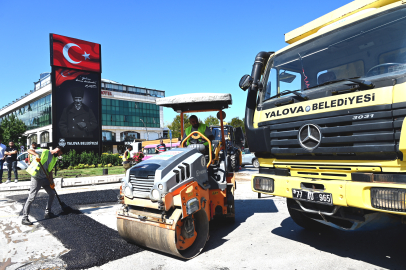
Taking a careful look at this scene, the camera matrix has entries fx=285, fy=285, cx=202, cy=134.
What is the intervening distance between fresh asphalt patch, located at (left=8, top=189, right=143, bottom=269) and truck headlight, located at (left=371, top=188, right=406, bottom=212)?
330 centimetres

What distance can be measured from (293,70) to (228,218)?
314cm

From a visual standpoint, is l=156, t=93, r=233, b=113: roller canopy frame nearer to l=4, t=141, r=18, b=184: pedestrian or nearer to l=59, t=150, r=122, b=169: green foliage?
l=4, t=141, r=18, b=184: pedestrian

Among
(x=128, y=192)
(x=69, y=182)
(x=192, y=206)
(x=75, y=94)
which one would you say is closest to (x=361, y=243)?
(x=192, y=206)

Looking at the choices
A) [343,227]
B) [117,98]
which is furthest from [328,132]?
[117,98]

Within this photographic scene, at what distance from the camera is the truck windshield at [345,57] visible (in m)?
A: 3.26

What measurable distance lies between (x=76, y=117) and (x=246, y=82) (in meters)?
21.0

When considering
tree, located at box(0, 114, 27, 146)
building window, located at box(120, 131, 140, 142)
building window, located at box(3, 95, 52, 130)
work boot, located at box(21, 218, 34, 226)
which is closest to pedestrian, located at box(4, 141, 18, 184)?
work boot, located at box(21, 218, 34, 226)

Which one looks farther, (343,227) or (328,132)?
(343,227)

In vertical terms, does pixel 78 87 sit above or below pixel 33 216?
above

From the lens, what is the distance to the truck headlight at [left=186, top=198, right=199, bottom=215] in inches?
156

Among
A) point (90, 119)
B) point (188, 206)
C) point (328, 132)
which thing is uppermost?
point (90, 119)

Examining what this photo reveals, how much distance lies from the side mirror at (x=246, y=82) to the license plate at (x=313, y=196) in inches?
72.6

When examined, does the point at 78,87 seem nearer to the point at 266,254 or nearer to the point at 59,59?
the point at 59,59

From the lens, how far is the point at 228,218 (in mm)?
5781
